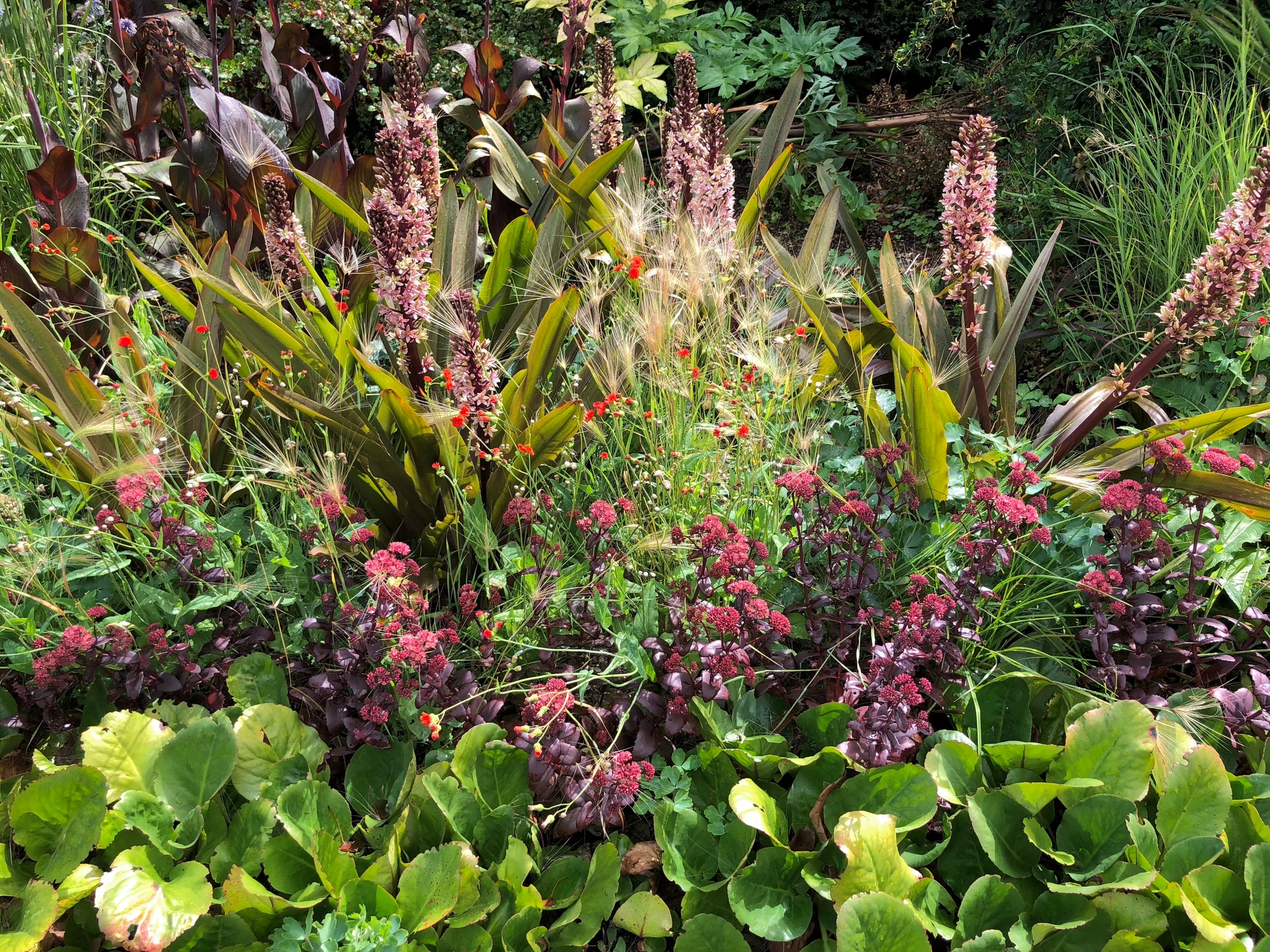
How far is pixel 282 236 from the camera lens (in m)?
2.57

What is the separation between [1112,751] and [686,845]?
0.88 metres

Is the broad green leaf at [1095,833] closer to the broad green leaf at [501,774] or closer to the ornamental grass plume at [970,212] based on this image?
the broad green leaf at [501,774]

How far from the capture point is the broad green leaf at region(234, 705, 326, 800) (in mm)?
1881

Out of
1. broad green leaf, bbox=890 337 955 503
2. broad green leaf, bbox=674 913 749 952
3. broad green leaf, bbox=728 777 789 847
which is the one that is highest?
broad green leaf, bbox=890 337 955 503

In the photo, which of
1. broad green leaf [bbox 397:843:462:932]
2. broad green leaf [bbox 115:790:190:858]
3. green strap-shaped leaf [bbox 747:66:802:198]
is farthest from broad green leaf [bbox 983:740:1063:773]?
green strap-shaped leaf [bbox 747:66:802:198]

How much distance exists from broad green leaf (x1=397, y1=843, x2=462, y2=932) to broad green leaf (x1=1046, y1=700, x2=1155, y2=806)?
3.90ft

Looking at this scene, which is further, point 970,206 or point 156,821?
point 970,206

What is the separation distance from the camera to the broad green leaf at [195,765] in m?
1.80

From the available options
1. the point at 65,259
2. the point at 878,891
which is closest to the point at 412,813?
the point at 878,891

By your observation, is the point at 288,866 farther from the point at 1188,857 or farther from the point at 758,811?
the point at 1188,857

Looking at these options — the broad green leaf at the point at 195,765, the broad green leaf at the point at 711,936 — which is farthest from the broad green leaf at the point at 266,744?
the broad green leaf at the point at 711,936

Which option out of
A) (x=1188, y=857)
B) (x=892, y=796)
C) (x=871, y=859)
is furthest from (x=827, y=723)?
(x=1188, y=857)

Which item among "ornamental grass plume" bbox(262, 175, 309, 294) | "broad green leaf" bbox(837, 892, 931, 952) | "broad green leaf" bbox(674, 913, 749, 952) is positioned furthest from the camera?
"ornamental grass plume" bbox(262, 175, 309, 294)

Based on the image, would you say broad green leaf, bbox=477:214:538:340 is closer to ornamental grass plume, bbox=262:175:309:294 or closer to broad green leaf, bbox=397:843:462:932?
ornamental grass plume, bbox=262:175:309:294
